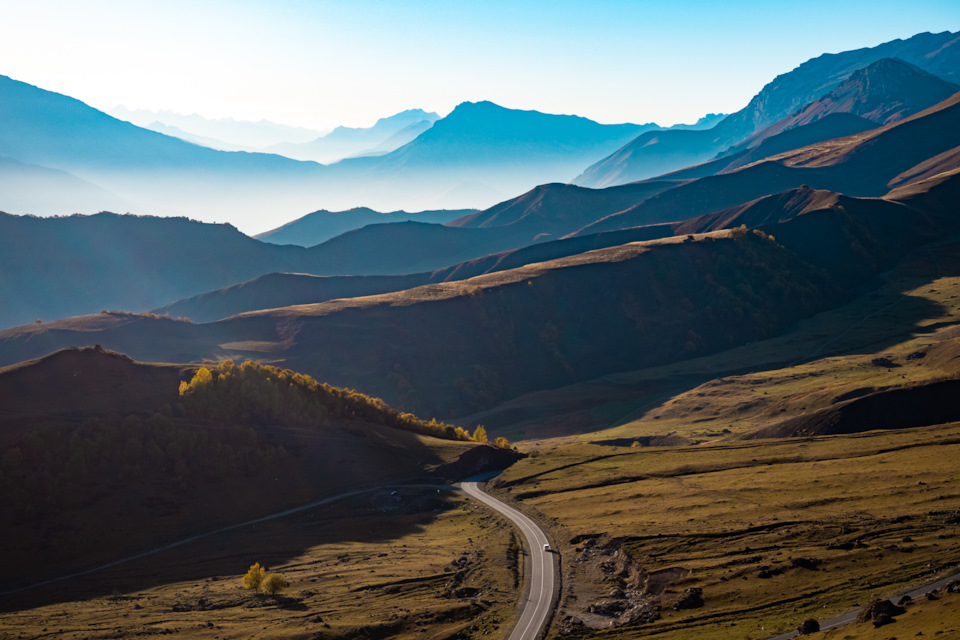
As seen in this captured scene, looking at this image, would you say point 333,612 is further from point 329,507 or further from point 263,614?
point 329,507

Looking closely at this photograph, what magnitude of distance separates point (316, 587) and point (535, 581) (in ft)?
66.5

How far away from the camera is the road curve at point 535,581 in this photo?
5616 centimetres

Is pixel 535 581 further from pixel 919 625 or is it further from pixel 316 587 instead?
pixel 919 625

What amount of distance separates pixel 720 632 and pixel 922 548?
18378 mm

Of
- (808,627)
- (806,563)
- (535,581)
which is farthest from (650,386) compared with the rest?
(808,627)

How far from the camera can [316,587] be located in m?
67.1

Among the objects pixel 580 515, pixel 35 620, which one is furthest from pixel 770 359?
pixel 35 620

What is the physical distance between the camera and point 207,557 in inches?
3105

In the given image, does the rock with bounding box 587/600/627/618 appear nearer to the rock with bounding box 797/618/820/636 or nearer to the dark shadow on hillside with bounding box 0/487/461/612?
the rock with bounding box 797/618/820/636

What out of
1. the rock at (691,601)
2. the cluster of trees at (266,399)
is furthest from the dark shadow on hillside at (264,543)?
the rock at (691,601)

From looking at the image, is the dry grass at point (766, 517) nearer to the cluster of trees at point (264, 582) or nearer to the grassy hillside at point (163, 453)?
the grassy hillside at point (163, 453)

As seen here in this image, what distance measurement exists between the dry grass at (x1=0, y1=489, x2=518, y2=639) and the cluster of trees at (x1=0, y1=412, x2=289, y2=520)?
1256 cm

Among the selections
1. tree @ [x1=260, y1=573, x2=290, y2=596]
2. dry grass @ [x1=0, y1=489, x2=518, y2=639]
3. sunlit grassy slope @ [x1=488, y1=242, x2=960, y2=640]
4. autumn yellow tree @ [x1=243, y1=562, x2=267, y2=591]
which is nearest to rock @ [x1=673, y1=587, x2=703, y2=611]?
sunlit grassy slope @ [x1=488, y1=242, x2=960, y2=640]

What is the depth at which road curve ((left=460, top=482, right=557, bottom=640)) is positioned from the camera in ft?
184
